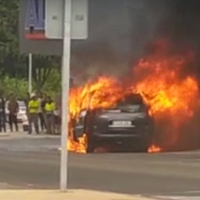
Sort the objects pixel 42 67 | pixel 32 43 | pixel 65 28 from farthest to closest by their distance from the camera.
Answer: pixel 42 67, pixel 32 43, pixel 65 28

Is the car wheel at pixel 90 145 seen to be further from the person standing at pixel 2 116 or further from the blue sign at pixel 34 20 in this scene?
the person standing at pixel 2 116

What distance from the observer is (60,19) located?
14.8 meters

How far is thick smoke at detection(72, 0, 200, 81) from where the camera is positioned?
29719mm

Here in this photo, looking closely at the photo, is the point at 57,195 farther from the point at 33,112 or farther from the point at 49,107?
the point at 49,107

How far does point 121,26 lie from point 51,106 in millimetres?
13831

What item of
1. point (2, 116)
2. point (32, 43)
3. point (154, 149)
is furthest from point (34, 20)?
point (2, 116)

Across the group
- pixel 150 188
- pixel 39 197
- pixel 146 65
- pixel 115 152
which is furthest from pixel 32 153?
pixel 39 197

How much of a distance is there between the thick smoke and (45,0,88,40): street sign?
14579mm

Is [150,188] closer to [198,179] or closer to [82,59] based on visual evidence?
[198,179]

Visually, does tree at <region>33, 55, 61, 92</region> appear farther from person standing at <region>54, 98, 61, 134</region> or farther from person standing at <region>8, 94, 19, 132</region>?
person standing at <region>54, 98, 61, 134</region>

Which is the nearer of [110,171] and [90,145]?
[110,171]

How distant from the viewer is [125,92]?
Answer: 2981cm

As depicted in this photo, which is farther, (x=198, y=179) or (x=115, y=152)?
(x=115, y=152)

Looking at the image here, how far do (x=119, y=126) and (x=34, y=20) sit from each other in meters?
4.15
